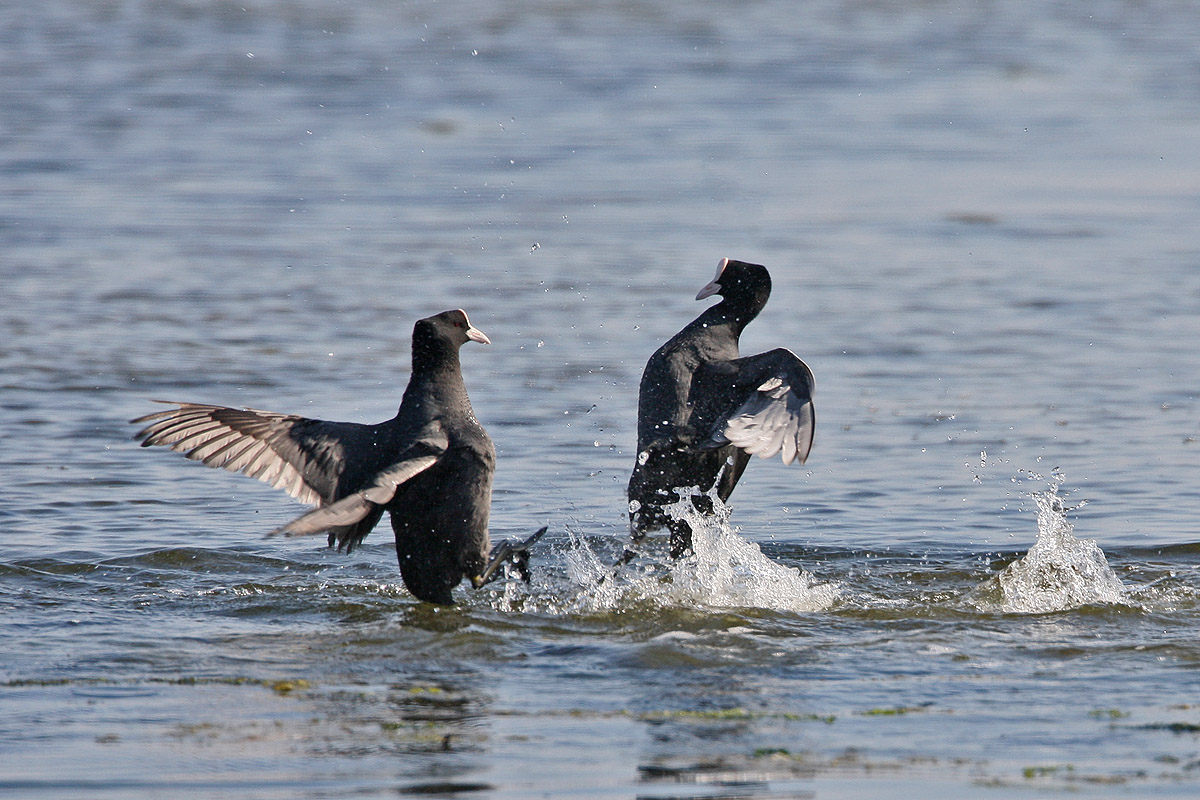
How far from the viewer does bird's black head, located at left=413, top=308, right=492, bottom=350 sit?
219 inches

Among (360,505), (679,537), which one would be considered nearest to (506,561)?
(679,537)

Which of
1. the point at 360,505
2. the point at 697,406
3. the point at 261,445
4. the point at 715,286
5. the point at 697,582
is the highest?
the point at 715,286

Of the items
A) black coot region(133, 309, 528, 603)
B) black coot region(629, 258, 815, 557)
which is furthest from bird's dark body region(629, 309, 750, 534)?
black coot region(133, 309, 528, 603)

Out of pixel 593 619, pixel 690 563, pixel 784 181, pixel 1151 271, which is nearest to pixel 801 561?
pixel 690 563

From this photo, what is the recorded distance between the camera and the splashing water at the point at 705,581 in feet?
17.6

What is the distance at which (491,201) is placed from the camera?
1302cm

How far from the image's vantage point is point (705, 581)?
5477 mm

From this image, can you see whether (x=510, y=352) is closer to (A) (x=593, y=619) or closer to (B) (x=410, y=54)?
(A) (x=593, y=619)

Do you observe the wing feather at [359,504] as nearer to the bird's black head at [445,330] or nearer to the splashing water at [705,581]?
the bird's black head at [445,330]

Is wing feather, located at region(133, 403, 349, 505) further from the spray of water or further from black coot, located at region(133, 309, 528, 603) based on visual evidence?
the spray of water

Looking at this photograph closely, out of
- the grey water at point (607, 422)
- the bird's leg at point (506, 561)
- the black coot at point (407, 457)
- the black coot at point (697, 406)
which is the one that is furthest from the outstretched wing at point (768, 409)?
the black coot at point (407, 457)

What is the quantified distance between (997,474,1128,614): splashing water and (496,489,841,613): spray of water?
1.92 ft

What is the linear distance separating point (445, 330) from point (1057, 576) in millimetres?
2128

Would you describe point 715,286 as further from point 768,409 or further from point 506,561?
point 506,561
